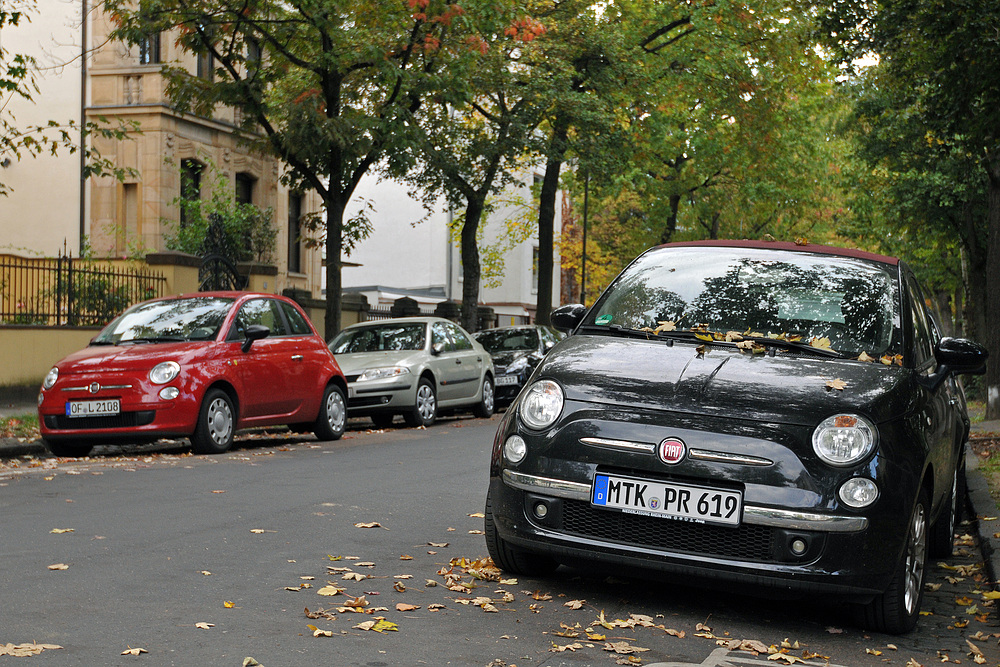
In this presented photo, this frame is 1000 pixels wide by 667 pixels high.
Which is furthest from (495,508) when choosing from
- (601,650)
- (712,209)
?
(712,209)

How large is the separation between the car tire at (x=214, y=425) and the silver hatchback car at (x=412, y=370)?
13.6ft

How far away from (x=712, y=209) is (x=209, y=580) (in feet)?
131

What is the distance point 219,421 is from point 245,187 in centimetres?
2212

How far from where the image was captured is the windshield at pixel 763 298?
6.16m

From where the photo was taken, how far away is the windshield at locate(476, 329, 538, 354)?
2350cm

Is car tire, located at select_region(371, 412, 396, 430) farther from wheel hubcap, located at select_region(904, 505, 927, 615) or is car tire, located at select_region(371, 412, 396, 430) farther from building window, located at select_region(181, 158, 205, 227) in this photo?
building window, located at select_region(181, 158, 205, 227)

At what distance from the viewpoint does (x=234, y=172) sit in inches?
1273

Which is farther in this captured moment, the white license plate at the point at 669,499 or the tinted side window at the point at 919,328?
the tinted side window at the point at 919,328

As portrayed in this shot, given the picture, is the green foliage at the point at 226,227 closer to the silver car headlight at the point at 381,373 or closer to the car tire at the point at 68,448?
the silver car headlight at the point at 381,373

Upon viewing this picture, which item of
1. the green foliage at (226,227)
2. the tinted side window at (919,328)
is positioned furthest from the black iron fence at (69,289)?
the tinted side window at (919,328)

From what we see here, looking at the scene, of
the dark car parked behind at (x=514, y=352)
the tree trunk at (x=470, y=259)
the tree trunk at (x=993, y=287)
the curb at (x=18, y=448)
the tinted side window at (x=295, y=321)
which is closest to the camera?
the curb at (x=18, y=448)

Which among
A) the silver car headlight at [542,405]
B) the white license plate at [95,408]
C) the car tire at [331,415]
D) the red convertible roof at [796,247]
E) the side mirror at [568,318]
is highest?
the red convertible roof at [796,247]

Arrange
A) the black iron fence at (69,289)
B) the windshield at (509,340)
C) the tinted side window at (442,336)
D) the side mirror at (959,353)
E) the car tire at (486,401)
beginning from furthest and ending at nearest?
the windshield at (509,340) < the car tire at (486,401) < the tinted side window at (442,336) < the black iron fence at (69,289) < the side mirror at (959,353)

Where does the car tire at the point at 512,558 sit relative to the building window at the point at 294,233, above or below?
below
